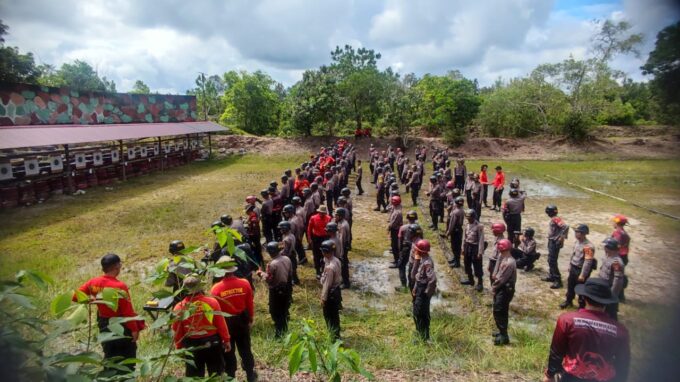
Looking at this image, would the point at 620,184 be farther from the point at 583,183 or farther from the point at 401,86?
the point at 401,86

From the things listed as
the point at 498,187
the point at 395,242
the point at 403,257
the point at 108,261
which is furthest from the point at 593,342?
the point at 498,187

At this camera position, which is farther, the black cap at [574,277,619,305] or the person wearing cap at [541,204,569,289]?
the person wearing cap at [541,204,569,289]

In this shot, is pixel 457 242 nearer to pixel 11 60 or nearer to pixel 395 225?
pixel 395 225

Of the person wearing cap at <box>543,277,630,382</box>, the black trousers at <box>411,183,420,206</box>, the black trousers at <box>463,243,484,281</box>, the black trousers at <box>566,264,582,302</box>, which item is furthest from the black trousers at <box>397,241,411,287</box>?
the black trousers at <box>411,183,420,206</box>

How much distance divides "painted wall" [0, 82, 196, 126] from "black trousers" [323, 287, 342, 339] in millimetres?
15878

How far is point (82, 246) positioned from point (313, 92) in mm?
21105

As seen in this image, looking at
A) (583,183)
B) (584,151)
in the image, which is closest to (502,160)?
(584,151)

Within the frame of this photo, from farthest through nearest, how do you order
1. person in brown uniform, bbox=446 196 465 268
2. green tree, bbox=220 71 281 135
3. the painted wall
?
green tree, bbox=220 71 281 135
the painted wall
person in brown uniform, bbox=446 196 465 268

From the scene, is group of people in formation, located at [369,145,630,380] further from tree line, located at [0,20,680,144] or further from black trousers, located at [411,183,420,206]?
tree line, located at [0,20,680,144]

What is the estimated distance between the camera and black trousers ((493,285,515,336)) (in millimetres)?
5555

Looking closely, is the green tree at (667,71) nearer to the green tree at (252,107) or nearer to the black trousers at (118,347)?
the black trousers at (118,347)

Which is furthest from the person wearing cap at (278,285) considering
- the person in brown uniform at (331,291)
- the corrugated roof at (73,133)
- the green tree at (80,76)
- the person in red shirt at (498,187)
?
the green tree at (80,76)

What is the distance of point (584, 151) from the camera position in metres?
26.4

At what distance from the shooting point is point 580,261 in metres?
6.46
